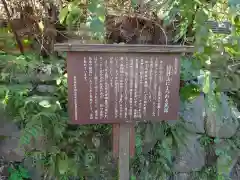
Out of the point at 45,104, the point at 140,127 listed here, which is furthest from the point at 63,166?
the point at 140,127

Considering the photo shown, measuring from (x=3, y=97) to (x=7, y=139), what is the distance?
0.51m

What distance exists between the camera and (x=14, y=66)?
10.4 ft

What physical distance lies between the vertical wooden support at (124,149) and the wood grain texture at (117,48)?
646 mm

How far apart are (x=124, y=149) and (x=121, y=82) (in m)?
0.60

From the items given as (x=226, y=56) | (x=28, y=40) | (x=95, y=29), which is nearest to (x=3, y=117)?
(x=28, y=40)

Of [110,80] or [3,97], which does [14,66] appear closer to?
[3,97]

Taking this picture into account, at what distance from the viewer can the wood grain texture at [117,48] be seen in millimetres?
2109

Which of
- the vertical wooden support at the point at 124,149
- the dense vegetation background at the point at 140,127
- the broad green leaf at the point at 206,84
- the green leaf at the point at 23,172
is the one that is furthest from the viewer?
the green leaf at the point at 23,172

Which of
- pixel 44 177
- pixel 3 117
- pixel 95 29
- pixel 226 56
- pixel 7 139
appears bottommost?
pixel 44 177

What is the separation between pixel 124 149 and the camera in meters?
2.46

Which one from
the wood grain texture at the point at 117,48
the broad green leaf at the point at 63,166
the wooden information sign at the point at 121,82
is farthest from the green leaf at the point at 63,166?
the wood grain texture at the point at 117,48

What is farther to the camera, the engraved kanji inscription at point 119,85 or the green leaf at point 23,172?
the green leaf at point 23,172

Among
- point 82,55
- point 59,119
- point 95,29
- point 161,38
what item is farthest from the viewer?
point 161,38

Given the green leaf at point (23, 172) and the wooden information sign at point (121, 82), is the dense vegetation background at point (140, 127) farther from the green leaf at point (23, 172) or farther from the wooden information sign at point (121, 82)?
the wooden information sign at point (121, 82)
